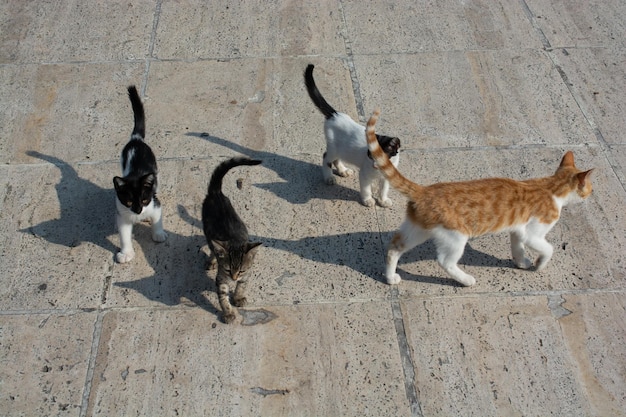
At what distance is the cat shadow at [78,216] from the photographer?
538cm

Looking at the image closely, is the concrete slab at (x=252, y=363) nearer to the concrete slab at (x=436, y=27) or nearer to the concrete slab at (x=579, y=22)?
the concrete slab at (x=436, y=27)

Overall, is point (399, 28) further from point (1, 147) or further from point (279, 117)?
point (1, 147)

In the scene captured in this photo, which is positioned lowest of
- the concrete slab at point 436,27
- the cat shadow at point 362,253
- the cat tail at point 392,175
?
the cat shadow at point 362,253

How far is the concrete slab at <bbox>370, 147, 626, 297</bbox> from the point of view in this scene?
16.9 feet

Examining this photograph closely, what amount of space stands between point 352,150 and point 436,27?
311cm

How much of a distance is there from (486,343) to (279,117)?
3166 millimetres

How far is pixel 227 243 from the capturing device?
15.0 feet

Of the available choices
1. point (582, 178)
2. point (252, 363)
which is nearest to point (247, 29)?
point (582, 178)

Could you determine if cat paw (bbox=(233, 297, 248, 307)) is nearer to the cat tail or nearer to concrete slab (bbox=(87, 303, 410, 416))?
concrete slab (bbox=(87, 303, 410, 416))

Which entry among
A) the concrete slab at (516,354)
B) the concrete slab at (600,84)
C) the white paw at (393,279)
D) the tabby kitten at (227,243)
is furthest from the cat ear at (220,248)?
the concrete slab at (600,84)

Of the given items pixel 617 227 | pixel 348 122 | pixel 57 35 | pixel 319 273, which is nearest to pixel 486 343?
pixel 319 273

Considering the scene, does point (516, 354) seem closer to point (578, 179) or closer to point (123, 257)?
point (578, 179)

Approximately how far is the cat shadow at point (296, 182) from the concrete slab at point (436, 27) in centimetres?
203

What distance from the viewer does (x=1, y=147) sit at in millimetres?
6176
